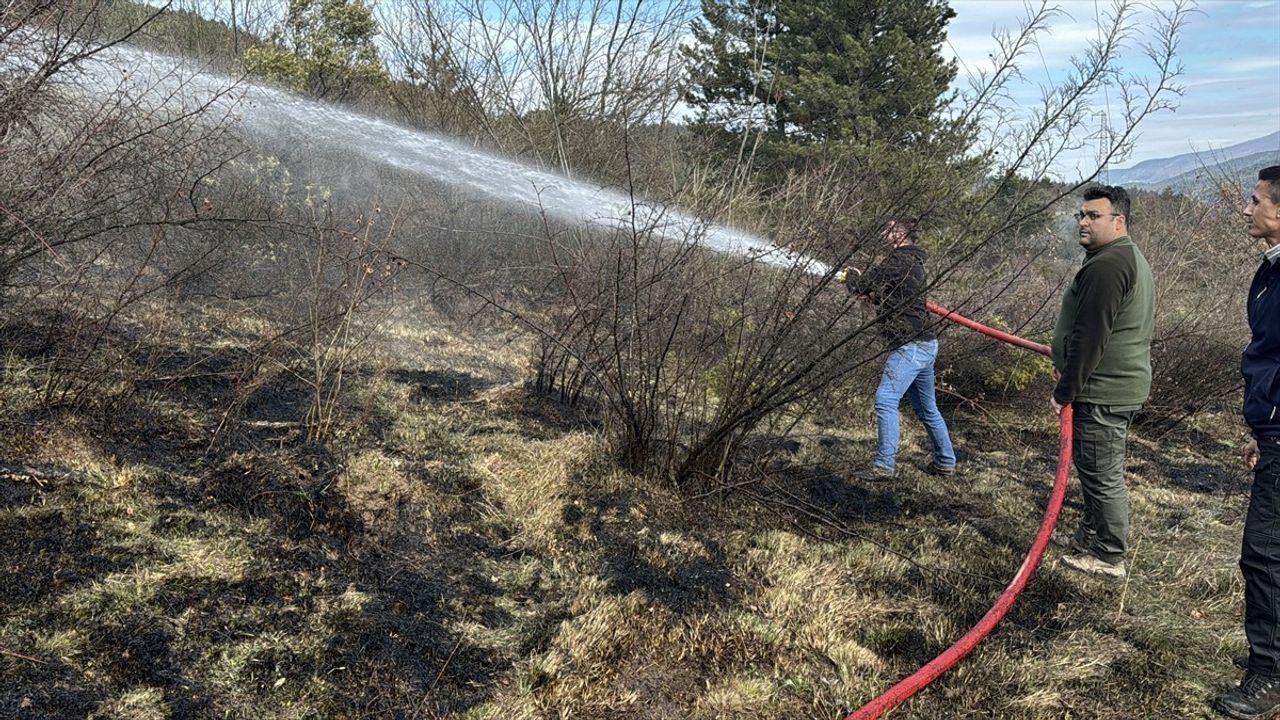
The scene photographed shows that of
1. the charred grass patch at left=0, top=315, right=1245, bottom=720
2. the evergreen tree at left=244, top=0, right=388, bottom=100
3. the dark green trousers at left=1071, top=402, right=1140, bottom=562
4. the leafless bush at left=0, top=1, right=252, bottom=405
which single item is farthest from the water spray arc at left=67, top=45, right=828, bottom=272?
the dark green trousers at left=1071, top=402, right=1140, bottom=562

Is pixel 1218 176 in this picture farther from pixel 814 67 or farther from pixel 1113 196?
pixel 814 67

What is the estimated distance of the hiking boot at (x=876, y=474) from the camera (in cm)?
495

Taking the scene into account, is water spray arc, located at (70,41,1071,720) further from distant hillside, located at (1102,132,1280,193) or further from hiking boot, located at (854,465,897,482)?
distant hillside, located at (1102,132,1280,193)

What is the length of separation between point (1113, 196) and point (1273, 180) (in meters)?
0.83

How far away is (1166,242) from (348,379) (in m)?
9.16

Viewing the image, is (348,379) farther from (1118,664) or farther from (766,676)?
(1118,664)

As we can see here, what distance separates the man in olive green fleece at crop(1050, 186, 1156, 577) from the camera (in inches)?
137

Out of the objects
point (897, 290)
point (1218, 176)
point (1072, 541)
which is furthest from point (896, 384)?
point (1218, 176)

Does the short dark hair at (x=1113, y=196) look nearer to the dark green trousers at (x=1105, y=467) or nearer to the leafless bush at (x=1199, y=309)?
the dark green trousers at (x=1105, y=467)

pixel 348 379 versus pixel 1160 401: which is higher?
pixel 1160 401

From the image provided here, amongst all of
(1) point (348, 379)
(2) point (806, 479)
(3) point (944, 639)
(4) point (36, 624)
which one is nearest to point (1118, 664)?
(3) point (944, 639)

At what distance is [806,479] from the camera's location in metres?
4.64

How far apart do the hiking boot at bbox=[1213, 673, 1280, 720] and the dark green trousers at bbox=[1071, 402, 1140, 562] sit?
0.99m

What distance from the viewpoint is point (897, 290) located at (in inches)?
151
